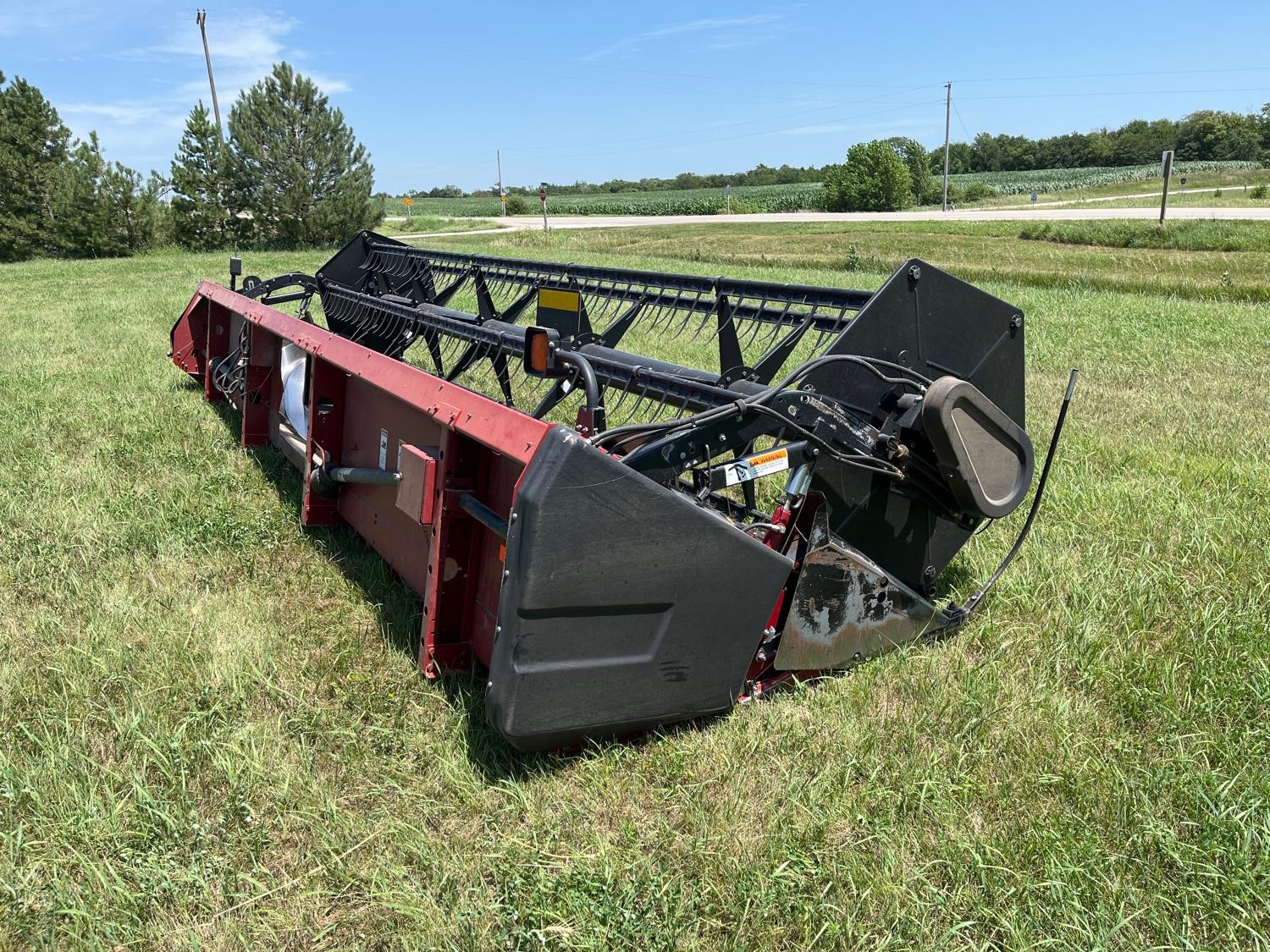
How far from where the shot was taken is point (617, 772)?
99.9 inches

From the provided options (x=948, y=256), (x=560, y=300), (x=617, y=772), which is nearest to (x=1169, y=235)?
(x=948, y=256)

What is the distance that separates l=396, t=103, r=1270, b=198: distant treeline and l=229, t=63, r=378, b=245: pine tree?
46620 mm

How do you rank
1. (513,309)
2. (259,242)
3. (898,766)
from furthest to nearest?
(259,242) < (513,309) < (898,766)

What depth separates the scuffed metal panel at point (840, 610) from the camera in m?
2.83

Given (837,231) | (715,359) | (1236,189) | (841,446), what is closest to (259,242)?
(837,231)

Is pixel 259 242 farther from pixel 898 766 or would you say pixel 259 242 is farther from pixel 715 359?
pixel 898 766

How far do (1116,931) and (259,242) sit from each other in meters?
29.6

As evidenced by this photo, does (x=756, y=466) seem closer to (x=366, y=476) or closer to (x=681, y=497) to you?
(x=681, y=497)

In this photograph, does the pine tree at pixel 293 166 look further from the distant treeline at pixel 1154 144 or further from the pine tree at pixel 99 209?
the distant treeline at pixel 1154 144

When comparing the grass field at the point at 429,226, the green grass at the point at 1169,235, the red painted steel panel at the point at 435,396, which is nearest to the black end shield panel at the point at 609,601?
the red painted steel panel at the point at 435,396

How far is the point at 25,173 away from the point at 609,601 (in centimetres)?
3234

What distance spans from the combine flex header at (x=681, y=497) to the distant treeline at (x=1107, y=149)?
223 ft

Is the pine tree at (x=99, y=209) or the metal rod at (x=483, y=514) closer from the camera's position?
the metal rod at (x=483, y=514)

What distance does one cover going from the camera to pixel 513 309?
5508 mm
